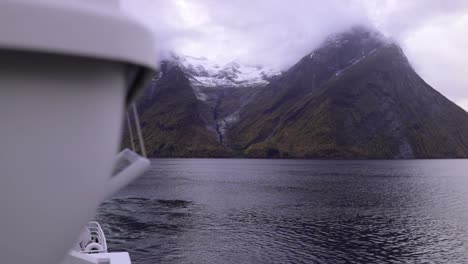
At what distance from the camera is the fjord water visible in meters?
35.4

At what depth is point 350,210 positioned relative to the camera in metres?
59.6

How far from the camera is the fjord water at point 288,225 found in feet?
116

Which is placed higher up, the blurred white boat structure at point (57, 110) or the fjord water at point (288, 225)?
the blurred white boat structure at point (57, 110)

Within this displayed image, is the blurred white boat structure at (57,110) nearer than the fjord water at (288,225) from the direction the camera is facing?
Yes

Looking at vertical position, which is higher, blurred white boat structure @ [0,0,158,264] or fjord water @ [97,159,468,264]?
blurred white boat structure @ [0,0,158,264]

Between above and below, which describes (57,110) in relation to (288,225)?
above

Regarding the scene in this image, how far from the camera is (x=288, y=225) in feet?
156

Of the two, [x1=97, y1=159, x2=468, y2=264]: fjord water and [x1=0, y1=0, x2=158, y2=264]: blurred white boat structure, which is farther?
[x1=97, y1=159, x2=468, y2=264]: fjord water

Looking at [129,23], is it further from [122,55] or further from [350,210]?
[350,210]

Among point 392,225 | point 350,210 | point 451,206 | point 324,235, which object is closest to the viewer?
point 324,235

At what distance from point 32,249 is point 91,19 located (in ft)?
3.05

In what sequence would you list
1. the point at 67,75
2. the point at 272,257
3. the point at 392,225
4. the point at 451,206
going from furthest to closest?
1. the point at 451,206
2. the point at 392,225
3. the point at 272,257
4. the point at 67,75

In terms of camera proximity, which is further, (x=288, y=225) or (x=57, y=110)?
(x=288, y=225)

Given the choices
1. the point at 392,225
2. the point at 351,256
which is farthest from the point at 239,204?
the point at 351,256
